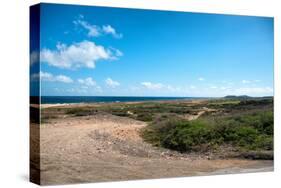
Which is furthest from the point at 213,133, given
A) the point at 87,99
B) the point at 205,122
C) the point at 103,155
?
the point at 87,99

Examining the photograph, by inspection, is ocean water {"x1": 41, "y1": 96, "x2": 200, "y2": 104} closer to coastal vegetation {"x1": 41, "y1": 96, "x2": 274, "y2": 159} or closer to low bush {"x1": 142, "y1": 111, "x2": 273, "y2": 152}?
coastal vegetation {"x1": 41, "y1": 96, "x2": 274, "y2": 159}

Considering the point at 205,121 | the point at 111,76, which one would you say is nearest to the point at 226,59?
the point at 205,121

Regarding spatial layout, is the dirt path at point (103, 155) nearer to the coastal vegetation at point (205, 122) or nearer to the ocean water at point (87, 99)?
the coastal vegetation at point (205, 122)

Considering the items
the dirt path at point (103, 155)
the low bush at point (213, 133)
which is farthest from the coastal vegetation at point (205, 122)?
the dirt path at point (103, 155)

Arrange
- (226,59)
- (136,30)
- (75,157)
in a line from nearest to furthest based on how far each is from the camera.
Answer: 1. (75,157)
2. (136,30)
3. (226,59)

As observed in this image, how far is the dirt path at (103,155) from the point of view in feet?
31.3

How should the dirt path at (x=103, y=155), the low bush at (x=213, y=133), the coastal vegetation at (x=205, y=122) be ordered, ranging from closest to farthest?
the dirt path at (x=103, y=155)
the coastal vegetation at (x=205, y=122)
the low bush at (x=213, y=133)

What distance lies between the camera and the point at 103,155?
9891 mm

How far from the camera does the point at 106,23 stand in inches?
394

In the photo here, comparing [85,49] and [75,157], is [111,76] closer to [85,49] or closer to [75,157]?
[85,49]

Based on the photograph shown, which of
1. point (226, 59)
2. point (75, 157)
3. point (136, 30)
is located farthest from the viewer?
point (226, 59)

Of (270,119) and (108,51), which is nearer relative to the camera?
(108,51)

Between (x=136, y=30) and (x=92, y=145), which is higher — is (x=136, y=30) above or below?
above

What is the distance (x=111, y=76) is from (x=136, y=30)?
911mm
